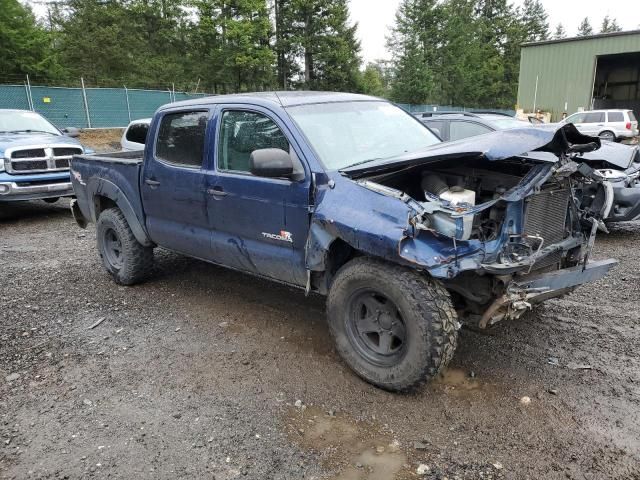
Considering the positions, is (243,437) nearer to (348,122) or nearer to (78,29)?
(348,122)

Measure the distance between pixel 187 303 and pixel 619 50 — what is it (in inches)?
1157

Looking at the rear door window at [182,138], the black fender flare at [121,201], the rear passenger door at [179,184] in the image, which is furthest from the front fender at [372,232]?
the black fender flare at [121,201]

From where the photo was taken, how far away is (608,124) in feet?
69.5

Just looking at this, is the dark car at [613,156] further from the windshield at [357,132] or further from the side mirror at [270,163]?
the side mirror at [270,163]

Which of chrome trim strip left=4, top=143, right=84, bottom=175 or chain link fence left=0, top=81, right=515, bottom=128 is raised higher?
chain link fence left=0, top=81, right=515, bottom=128

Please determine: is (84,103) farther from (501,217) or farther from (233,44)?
(501,217)

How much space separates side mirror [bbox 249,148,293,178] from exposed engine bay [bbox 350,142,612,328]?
0.56 meters

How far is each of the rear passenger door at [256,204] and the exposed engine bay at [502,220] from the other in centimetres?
62

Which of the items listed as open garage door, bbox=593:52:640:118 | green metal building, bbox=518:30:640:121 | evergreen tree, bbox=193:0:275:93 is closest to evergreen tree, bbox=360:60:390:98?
evergreen tree, bbox=193:0:275:93

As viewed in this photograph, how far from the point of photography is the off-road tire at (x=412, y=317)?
9.89ft

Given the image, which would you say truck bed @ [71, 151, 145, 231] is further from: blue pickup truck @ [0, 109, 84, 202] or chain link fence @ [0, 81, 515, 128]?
chain link fence @ [0, 81, 515, 128]

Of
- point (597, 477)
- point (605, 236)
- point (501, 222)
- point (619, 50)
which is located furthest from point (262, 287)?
point (619, 50)

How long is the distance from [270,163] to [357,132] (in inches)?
38.5

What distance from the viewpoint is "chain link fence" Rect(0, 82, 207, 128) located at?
1934cm
